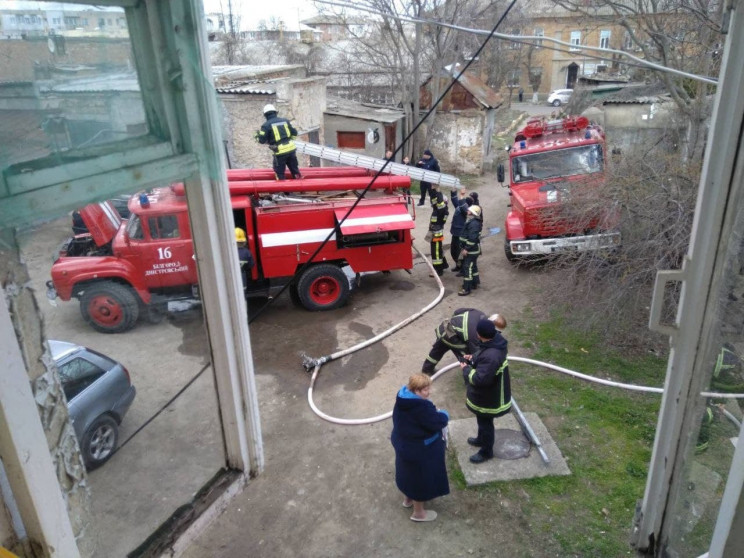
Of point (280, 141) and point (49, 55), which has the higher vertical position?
point (49, 55)

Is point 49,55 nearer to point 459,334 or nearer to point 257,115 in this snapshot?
point 459,334

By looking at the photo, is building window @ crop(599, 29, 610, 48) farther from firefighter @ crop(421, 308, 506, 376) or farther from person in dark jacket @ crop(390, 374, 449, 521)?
person in dark jacket @ crop(390, 374, 449, 521)

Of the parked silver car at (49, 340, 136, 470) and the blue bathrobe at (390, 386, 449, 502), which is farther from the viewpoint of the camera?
the blue bathrobe at (390, 386, 449, 502)

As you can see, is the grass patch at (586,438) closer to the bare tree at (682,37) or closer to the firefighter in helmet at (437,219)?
the firefighter in helmet at (437,219)

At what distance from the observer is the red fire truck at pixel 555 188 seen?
7.76 m

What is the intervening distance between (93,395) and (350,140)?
17.5 m

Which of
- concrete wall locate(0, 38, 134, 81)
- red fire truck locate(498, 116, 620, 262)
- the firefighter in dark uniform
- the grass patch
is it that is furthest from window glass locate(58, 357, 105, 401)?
the firefighter in dark uniform

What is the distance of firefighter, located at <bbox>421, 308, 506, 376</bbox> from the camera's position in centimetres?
584

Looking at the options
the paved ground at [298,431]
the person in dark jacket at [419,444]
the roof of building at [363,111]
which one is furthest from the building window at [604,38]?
the person in dark jacket at [419,444]

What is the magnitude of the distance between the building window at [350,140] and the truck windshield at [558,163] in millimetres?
8394

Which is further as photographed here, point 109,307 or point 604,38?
point 604,38

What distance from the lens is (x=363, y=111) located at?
747 inches

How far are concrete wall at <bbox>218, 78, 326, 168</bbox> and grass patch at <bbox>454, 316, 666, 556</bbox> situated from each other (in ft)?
32.4

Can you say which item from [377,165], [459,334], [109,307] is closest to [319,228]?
[377,165]
